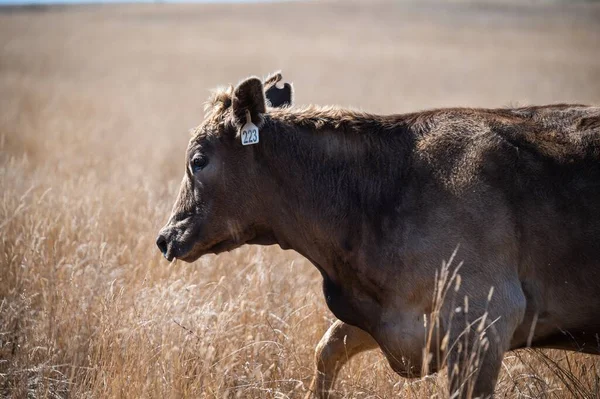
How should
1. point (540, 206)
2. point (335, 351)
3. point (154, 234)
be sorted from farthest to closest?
point (154, 234)
point (335, 351)
point (540, 206)

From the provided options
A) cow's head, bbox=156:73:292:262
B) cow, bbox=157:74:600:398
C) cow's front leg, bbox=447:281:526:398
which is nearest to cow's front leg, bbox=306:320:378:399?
cow, bbox=157:74:600:398

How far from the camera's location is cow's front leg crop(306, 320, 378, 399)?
4918 millimetres

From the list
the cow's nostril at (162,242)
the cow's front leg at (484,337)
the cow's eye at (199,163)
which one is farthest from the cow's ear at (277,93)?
the cow's front leg at (484,337)

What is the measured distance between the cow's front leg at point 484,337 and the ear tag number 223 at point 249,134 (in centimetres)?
179

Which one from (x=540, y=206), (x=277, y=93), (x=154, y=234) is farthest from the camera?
(x=154, y=234)

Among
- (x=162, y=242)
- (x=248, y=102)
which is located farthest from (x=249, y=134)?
(x=162, y=242)

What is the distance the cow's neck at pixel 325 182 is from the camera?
4.44 m

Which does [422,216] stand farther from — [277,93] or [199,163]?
[277,93]

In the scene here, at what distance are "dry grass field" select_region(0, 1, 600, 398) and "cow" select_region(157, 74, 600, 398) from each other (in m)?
0.39

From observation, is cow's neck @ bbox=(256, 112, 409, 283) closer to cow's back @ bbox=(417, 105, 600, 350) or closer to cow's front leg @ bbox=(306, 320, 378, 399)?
cow's back @ bbox=(417, 105, 600, 350)

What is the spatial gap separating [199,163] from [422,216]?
1.65m

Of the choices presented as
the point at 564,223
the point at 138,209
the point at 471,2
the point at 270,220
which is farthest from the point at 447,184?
the point at 471,2

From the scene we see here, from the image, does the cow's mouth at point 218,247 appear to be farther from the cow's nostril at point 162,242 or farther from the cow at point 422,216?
the cow's nostril at point 162,242

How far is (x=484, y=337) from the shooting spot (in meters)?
3.87
